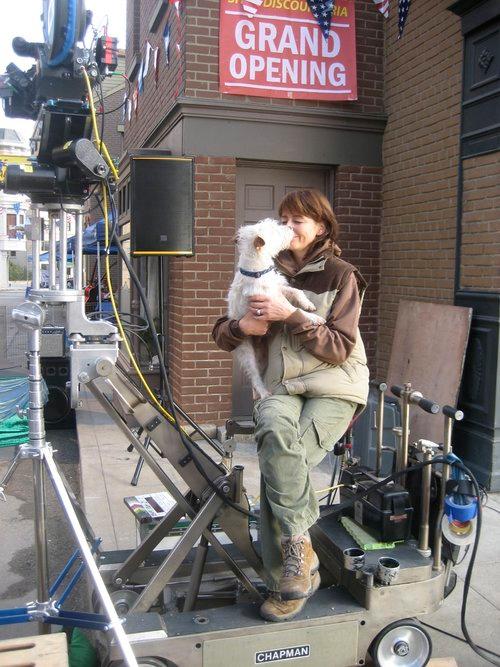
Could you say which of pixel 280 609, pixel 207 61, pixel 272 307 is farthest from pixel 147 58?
pixel 280 609

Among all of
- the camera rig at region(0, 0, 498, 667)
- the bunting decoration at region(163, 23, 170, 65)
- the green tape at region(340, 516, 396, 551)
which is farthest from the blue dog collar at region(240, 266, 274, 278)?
the bunting decoration at region(163, 23, 170, 65)

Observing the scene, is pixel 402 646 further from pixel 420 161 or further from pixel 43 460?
pixel 420 161

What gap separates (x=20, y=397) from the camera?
744cm

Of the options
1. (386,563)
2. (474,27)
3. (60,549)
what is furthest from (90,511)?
(474,27)

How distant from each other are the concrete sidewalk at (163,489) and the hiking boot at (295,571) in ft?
3.04

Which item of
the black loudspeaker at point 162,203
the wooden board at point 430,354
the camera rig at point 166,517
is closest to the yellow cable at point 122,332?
the camera rig at point 166,517

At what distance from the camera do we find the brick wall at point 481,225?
5.20 meters

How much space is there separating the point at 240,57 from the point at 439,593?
214 inches

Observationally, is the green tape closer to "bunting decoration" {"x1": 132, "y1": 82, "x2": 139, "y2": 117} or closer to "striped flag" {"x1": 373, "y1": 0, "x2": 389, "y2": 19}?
"striped flag" {"x1": 373, "y1": 0, "x2": 389, "y2": 19}

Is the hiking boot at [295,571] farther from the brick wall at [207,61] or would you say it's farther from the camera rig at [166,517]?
the brick wall at [207,61]

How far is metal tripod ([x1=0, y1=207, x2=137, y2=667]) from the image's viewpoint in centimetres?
237

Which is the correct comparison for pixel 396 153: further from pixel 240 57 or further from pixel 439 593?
pixel 439 593

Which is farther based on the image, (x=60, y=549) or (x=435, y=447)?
(x=60, y=549)

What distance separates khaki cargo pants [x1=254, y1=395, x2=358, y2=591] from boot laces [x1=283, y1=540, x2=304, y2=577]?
0.05 metres
